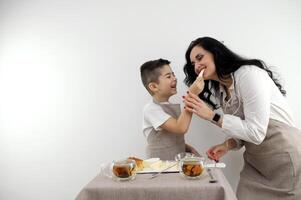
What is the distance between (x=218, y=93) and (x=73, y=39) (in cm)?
89

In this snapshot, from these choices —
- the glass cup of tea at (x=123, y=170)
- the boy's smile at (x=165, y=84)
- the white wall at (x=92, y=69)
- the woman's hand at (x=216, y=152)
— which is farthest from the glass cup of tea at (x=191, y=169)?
the white wall at (x=92, y=69)

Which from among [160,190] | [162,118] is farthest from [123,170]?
[162,118]

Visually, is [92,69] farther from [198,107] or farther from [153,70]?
[198,107]

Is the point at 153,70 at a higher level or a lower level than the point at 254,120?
higher

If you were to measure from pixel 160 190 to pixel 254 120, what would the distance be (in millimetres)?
552

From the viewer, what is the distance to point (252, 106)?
1.28 meters

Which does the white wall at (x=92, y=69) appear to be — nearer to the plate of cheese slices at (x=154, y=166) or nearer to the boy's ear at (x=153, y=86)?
the boy's ear at (x=153, y=86)

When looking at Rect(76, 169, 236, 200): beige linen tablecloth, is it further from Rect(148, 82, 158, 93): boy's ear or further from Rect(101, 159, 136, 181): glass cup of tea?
Rect(148, 82, 158, 93): boy's ear

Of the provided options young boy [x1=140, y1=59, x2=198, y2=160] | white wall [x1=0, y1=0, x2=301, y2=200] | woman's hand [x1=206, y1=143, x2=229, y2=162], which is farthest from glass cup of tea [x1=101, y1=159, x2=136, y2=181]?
white wall [x1=0, y1=0, x2=301, y2=200]

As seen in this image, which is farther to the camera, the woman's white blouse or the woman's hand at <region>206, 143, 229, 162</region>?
the woman's hand at <region>206, 143, 229, 162</region>

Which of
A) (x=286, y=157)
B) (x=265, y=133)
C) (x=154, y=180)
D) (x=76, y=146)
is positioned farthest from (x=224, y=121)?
(x=76, y=146)

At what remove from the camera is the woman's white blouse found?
4.12 feet

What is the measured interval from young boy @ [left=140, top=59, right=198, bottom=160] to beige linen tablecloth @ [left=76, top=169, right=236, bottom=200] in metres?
0.41

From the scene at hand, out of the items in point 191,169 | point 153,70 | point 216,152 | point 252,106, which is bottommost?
point 216,152
